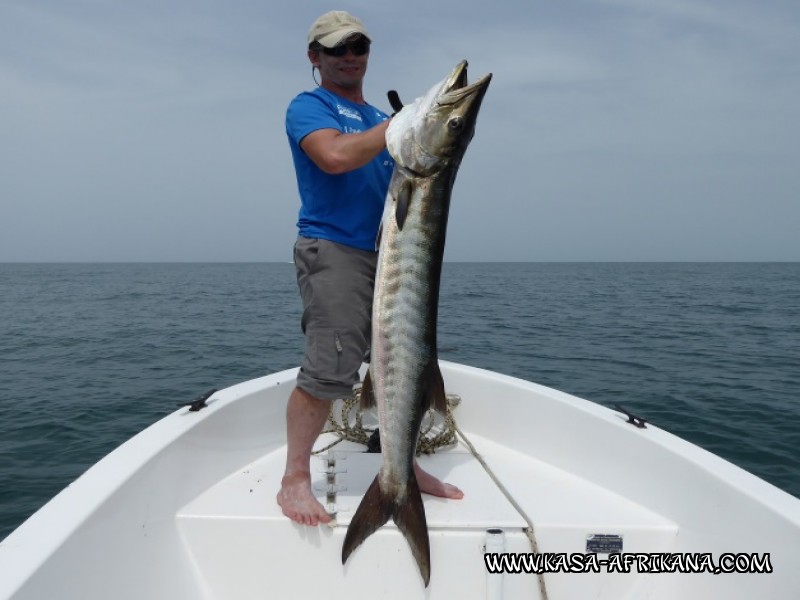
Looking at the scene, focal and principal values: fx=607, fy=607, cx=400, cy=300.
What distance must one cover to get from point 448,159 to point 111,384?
10.7m

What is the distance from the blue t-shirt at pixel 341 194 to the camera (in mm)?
3244

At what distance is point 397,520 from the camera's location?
9.42 feet

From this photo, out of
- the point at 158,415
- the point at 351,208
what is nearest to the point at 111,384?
the point at 158,415

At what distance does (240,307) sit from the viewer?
29016mm

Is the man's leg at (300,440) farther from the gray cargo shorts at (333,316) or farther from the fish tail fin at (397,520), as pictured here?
the fish tail fin at (397,520)

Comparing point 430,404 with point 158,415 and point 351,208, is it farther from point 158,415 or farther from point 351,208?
point 158,415

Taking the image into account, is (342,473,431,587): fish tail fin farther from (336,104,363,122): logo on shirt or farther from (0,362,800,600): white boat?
(336,104,363,122): logo on shirt

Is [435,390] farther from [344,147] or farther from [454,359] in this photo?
[454,359]

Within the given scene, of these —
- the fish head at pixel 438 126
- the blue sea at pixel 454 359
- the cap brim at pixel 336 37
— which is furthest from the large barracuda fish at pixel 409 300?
the blue sea at pixel 454 359

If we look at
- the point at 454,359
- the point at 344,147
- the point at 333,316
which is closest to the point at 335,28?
the point at 344,147

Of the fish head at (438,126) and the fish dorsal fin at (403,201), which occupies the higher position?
the fish head at (438,126)

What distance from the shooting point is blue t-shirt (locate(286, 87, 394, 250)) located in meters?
3.24

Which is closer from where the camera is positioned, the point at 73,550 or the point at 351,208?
the point at 73,550

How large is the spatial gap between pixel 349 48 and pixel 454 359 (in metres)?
11.6
